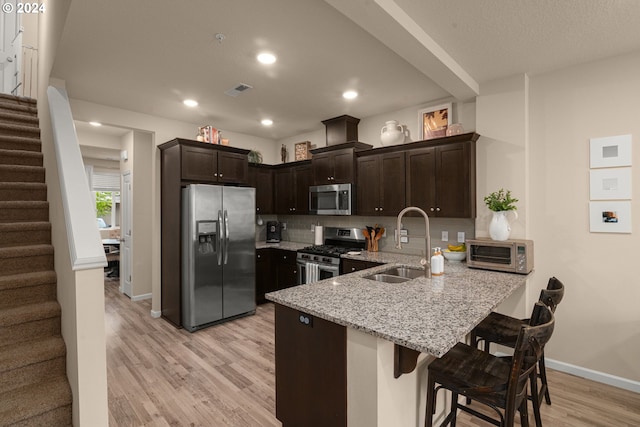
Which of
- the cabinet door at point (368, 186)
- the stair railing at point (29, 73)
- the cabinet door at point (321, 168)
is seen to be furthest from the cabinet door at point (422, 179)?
the stair railing at point (29, 73)

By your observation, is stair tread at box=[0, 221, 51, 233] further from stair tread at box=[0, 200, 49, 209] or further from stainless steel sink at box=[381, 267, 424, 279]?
stainless steel sink at box=[381, 267, 424, 279]

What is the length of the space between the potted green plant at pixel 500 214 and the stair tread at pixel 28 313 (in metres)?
3.41

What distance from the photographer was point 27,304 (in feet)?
6.69

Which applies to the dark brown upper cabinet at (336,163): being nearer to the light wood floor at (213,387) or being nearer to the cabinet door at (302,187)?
the cabinet door at (302,187)

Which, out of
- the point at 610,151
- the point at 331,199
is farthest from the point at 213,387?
the point at 610,151

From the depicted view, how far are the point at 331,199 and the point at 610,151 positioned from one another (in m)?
2.88

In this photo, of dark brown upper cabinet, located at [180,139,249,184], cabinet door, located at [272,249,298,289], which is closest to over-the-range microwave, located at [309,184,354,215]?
cabinet door, located at [272,249,298,289]

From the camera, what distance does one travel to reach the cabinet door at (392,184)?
3691mm

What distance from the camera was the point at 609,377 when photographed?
2.64m

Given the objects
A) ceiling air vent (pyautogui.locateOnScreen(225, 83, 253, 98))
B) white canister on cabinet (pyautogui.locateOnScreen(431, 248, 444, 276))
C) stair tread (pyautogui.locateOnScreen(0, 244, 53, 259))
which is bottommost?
white canister on cabinet (pyautogui.locateOnScreen(431, 248, 444, 276))

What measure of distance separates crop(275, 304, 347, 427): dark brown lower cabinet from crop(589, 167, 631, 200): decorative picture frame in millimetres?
2598

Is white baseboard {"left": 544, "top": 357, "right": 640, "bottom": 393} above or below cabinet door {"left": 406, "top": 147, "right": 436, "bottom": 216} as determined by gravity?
below

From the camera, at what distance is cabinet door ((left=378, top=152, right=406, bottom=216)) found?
12.1ft

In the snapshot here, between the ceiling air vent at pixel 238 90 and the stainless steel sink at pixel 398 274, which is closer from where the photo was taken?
the stainless steel sink at pixel 398 274
